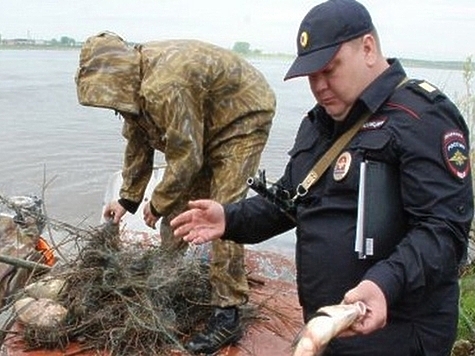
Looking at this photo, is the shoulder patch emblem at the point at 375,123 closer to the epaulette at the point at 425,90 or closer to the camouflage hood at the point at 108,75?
the epaulette at the point at 425,90

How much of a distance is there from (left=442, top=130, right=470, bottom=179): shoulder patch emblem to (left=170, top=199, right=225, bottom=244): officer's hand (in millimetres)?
866

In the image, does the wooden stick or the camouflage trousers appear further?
the wooden stick

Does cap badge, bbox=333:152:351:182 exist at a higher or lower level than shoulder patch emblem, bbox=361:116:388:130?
lower

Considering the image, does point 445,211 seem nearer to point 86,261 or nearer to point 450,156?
point 450,156

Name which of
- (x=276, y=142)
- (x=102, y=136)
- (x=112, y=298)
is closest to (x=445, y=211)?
(x=112, y=298)

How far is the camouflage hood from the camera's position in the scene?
3328 millimetres

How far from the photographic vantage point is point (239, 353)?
12.1 feet

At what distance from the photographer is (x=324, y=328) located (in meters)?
1.63

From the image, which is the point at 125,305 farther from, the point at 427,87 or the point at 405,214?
the point at 427,87

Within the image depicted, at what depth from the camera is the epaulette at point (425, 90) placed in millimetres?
1999

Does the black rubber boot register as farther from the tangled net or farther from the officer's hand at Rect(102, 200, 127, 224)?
the officer's hand at Rect(102, 200, 127, 224)

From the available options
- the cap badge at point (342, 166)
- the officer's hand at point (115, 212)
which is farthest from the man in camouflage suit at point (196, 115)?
the cap badge at point (342, 166)

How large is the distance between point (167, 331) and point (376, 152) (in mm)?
2047

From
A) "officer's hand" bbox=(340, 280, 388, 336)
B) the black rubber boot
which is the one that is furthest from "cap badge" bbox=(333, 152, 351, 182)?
the black rubber boot
